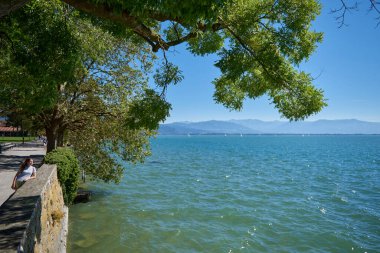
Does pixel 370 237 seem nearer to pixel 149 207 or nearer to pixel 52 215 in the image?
pixel 149 207

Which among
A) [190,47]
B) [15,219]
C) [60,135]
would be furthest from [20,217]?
[60,135]

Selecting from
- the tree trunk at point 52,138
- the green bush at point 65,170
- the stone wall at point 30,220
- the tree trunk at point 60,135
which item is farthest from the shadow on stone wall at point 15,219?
the tree trunk at point 60,135

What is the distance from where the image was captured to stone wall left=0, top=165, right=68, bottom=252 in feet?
21.9

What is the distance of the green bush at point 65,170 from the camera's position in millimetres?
16830

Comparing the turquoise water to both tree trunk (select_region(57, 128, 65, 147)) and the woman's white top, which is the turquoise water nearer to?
the woman's white top

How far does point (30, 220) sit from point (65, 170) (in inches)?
402

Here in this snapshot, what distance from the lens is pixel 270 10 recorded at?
870 centimetres

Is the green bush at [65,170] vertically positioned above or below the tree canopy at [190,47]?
below

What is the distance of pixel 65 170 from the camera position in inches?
692

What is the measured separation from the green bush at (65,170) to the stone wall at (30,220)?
325 cm

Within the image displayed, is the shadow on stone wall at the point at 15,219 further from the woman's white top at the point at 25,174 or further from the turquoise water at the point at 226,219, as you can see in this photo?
the turquoise water at the point at 226,219

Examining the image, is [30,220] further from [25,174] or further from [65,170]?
[65,170]

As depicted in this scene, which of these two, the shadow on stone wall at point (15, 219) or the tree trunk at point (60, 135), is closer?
the shadow on stone wall at point (15, 219)

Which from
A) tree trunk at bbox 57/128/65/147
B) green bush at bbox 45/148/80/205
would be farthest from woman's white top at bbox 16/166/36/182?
tree trunk at bbox 57/128/65/147
